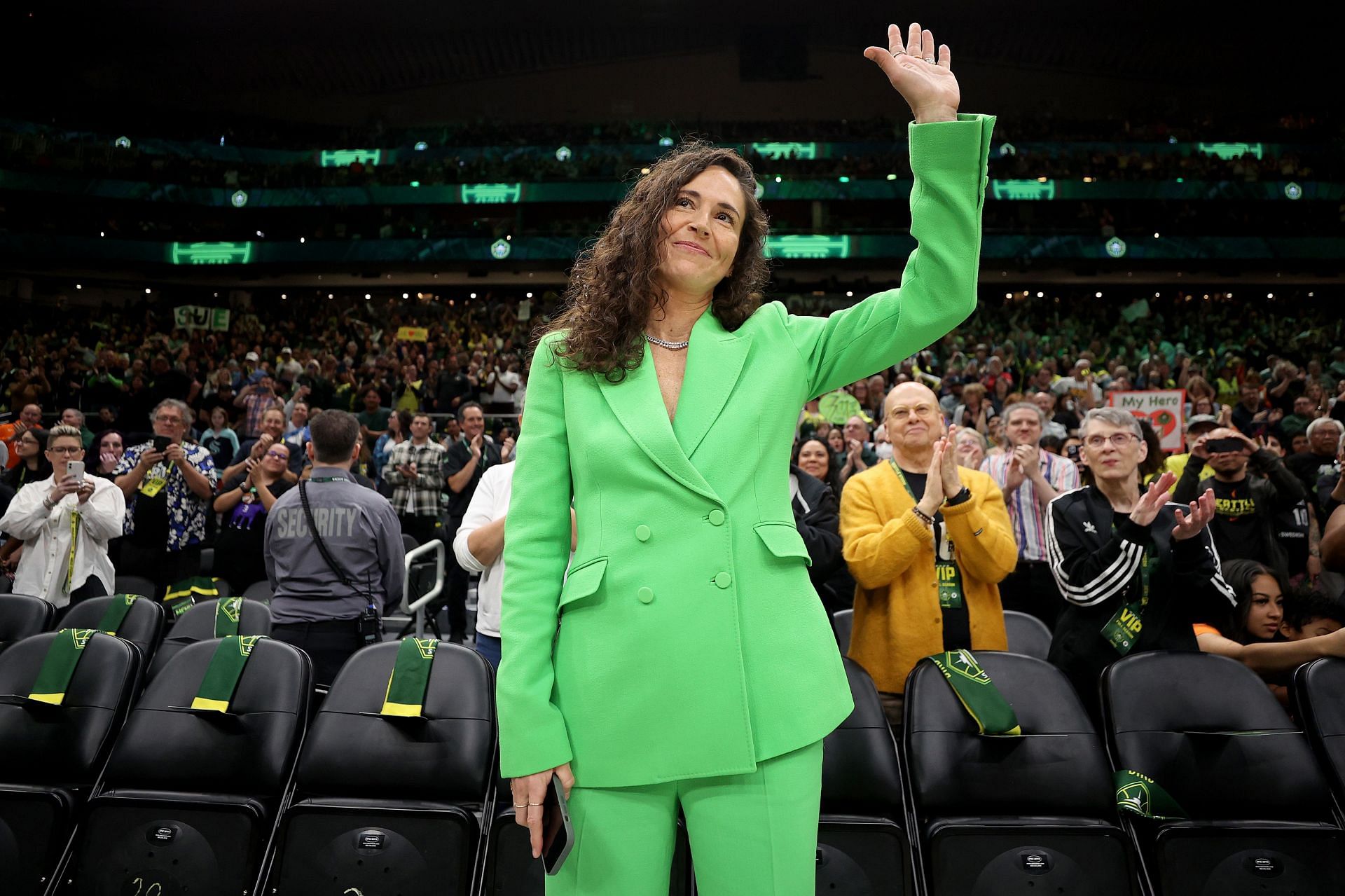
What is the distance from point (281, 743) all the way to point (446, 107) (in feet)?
90.5

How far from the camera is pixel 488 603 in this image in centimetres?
334

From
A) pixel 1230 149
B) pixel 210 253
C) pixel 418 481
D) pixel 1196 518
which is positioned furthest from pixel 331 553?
pixel 1230 149

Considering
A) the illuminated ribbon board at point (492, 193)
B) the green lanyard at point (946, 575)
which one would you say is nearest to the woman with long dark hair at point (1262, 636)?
the green lanyard at point (946, 575)

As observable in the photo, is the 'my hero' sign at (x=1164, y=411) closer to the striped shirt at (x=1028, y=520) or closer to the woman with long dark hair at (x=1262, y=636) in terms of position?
the striped shirt at (x=1028, y=520)

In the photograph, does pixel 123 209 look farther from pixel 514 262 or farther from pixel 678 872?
pixel 678 872

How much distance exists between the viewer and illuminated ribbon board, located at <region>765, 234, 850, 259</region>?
894 inches

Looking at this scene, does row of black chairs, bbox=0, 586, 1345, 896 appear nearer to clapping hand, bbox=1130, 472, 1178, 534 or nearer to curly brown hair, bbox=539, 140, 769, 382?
clapping hand, bbox=1130, 472, 1178, 534

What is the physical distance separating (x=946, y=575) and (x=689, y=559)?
1.97 metres

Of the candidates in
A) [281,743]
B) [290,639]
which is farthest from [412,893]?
[290,639]

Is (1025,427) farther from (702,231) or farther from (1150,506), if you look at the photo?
(702,231)

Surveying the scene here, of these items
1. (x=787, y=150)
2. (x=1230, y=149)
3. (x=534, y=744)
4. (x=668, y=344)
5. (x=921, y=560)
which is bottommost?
(x=534, y=744)

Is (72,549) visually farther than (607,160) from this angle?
No

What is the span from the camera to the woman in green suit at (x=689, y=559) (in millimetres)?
1250

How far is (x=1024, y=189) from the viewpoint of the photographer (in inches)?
897
